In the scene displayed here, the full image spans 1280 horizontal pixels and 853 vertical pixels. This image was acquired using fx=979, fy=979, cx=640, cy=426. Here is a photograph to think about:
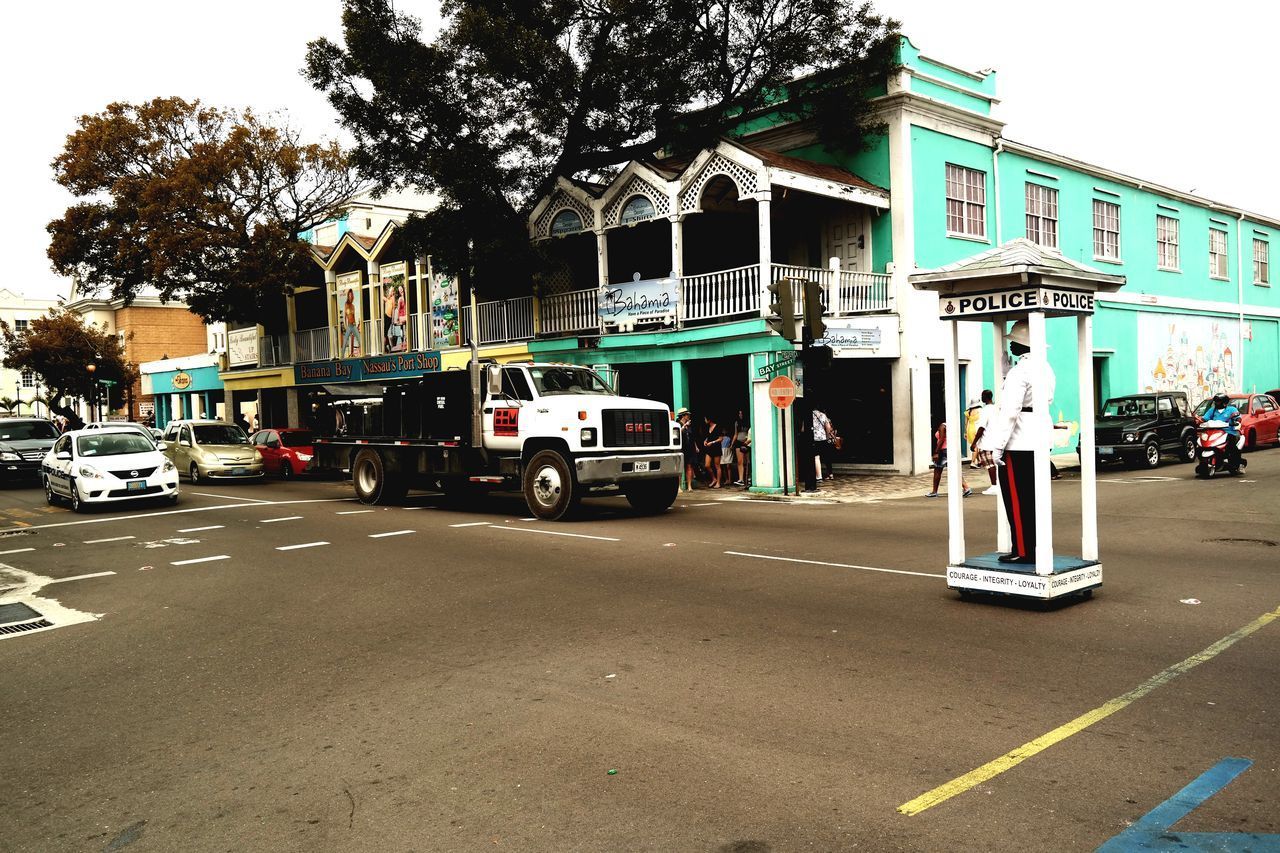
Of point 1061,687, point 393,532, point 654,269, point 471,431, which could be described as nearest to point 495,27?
point 654,269

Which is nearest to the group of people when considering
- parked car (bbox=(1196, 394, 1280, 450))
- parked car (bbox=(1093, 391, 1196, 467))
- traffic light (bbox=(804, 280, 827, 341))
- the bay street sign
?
traffic light (bbox=(804, 280, 827, 341))

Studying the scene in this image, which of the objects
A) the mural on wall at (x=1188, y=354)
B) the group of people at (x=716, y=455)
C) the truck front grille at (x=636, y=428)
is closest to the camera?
the truck front grille at (x=636, y=428)

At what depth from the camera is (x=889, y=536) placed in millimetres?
12500

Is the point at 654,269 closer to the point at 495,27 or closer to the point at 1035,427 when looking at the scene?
the point at 495,27

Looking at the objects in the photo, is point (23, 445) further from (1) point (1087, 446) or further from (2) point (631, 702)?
(1) point (1087, 446)

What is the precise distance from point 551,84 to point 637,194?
10.2 feet

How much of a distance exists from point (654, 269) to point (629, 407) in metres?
11.4

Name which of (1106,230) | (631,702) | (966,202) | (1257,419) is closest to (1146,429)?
(1257,419)

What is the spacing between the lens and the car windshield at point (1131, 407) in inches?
894

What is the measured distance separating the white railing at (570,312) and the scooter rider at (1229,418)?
1310 cm

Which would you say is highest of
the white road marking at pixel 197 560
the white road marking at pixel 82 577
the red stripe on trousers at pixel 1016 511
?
the red stripe on trousers at pixel 1016 511

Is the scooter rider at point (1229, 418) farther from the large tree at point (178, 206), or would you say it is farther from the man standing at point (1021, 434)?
the large tree at point (178, 206)

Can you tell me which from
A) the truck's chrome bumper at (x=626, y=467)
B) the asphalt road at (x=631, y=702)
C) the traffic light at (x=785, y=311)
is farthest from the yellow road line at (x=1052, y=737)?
the traffic light at (x=785, y=311)

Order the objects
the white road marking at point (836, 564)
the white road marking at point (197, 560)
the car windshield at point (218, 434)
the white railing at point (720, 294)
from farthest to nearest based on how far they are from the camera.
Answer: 1. the car windshield at point (218, 434)
2. the white railing at point (720, 294)
3. the white road marking at point (197, 560)
4. the white road marking at point (836, 564)
